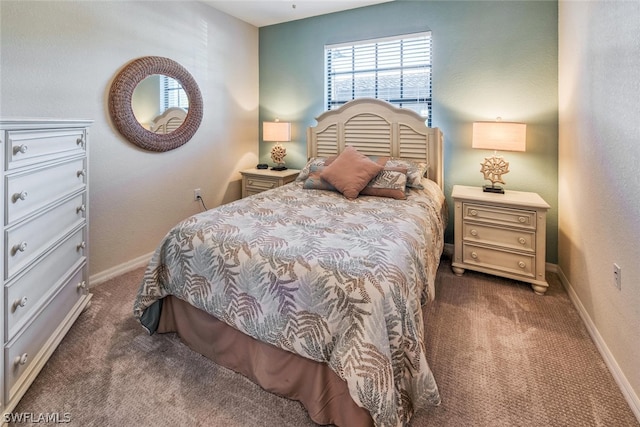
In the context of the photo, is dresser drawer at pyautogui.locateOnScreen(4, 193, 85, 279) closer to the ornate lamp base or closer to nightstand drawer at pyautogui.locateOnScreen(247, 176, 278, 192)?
nightstand drawer at pyautogui.locateOnScreen(247, 176, 278, 192)

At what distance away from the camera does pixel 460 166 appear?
10.6 ft

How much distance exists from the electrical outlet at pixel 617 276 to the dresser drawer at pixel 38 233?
283 cm

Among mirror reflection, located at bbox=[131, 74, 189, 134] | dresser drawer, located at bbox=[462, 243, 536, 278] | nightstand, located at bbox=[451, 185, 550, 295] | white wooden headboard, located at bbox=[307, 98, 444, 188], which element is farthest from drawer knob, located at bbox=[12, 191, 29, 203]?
dresser drawer, located at bbox=[462, 243, 536, 278]

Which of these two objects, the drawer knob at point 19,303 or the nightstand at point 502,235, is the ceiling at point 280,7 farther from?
the drawer knob at point 19,303

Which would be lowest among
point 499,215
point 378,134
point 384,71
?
point 499,215

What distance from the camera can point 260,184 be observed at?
389 cm

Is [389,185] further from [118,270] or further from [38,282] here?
[118,270]

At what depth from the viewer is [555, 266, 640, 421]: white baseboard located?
145 cm

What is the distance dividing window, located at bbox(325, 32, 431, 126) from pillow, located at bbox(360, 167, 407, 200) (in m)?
0.82

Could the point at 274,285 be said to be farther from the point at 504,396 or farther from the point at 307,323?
the point at 504,396

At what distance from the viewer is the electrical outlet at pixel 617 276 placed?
1.65 metres

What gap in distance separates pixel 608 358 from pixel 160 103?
3.78 metres

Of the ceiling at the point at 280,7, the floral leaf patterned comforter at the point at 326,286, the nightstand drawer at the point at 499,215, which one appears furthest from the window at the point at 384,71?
the floral leaf patterned comforter at the point at 326,286

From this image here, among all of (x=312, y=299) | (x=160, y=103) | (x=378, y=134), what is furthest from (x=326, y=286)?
(x=160, y=103)
